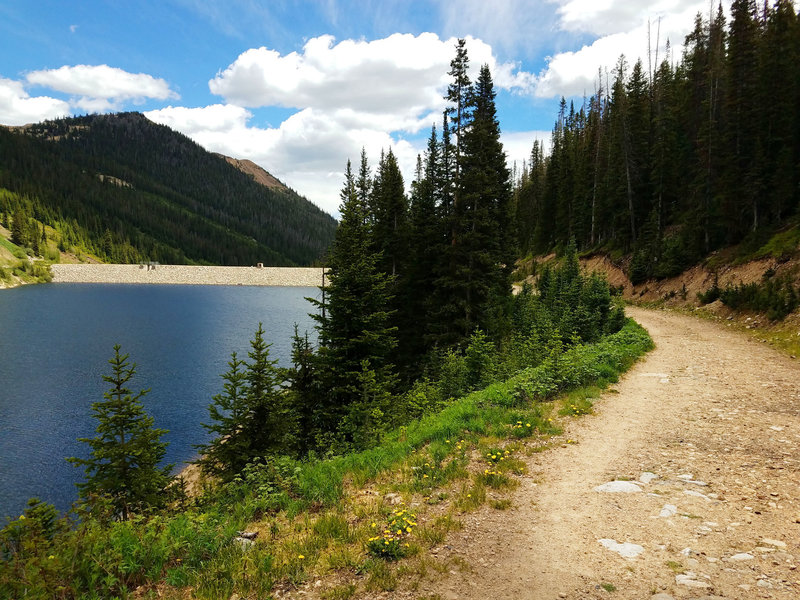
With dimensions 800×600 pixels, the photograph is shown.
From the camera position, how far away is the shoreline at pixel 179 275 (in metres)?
142

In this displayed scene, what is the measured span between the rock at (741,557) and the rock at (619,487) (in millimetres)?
1784

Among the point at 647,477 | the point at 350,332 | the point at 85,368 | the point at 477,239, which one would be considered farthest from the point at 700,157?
the point at 85,368

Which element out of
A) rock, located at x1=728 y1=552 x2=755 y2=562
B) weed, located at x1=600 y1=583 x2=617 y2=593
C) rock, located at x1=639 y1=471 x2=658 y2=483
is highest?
rock, located at x1=728 y1=552 x2=755 y2=562

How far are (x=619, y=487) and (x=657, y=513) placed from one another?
2.93 ft

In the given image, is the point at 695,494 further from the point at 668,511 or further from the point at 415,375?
the point at 415,375

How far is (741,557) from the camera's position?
5023 mm

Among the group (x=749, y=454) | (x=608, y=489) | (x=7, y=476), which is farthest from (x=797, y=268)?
(x=7, y=476)

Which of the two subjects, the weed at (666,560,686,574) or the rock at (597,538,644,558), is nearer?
the weed at (666,560,686,574)

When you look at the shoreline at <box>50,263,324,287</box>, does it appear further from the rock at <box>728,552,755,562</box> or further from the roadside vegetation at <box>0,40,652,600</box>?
the rock at <box>728,552,755,562</box>

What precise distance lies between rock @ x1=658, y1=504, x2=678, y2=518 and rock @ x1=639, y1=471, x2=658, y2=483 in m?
0.88

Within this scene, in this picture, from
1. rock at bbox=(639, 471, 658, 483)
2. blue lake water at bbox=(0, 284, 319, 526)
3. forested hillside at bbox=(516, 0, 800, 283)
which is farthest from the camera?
forested hillside at bbox=(516, 0, 800, 283)

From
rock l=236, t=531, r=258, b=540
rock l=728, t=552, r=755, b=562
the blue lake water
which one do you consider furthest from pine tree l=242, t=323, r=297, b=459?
the blue lake water

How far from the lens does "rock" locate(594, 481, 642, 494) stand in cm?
689

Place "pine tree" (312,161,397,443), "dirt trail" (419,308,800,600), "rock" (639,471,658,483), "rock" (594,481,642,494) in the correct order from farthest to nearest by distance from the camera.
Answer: "pine tree" (312,161,397,443) → "rock" (639,471,658,483) → "rock" (594,481,642,494) → "dirt trail" (419,308,800,600)
